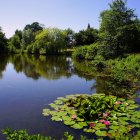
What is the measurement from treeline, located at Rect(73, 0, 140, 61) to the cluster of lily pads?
19502 millimetres

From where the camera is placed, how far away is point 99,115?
38.0ft

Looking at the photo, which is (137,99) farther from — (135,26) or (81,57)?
(81,57)

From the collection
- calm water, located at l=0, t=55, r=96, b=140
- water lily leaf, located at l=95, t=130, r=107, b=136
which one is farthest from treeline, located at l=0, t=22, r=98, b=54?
water lily leaf, located at l=95, t=130, r=107, b=136

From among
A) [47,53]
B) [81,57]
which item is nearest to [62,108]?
[81,57]

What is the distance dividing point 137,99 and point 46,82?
9.68 metres

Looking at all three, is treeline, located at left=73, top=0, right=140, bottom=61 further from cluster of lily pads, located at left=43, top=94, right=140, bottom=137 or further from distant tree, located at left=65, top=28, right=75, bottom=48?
distant tree, located at left=65, top=28, right=75, bottom=48

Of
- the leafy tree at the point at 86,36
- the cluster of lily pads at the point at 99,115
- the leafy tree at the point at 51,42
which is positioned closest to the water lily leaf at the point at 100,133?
the cluster of lily pads at the point at 99,115

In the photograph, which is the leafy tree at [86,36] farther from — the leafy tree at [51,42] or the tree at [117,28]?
the tree at [117,28]

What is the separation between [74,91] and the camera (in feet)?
60.6

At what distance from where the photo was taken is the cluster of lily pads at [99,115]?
10.4 metres

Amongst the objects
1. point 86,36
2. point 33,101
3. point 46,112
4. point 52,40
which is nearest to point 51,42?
point 52,40

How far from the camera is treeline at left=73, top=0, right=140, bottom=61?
105ft

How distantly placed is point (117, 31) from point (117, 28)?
27.0 inches

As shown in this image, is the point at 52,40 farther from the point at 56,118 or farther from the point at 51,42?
the point at 56,118
